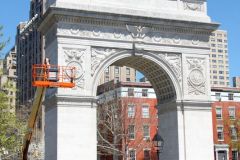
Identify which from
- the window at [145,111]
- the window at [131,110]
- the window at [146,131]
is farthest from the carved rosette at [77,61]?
the window at [145,111]

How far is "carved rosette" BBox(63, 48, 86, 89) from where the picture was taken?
29484mm

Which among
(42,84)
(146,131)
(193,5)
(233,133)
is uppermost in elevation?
(193,5)

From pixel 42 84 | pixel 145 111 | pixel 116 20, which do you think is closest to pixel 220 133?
pixel 145 111

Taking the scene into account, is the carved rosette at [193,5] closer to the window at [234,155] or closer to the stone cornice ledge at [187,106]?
the stone cornice ledge at [187,106]

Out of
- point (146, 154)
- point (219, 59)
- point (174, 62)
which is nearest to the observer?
point (174, 62)

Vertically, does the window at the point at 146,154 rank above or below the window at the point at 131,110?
below

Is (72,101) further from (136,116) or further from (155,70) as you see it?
(136,116)

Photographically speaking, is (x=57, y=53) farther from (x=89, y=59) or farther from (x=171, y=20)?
(x=171, y=20)

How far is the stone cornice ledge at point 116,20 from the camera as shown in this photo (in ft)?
96.7

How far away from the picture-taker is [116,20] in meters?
30.5

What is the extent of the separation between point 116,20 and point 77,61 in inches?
134

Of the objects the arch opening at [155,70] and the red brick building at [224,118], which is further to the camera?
the red brick building at [224,118]

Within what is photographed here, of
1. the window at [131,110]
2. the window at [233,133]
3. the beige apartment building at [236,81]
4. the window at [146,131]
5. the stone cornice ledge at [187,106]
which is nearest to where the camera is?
the stone cornice ledge at [187,106]

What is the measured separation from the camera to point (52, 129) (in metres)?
29.5
